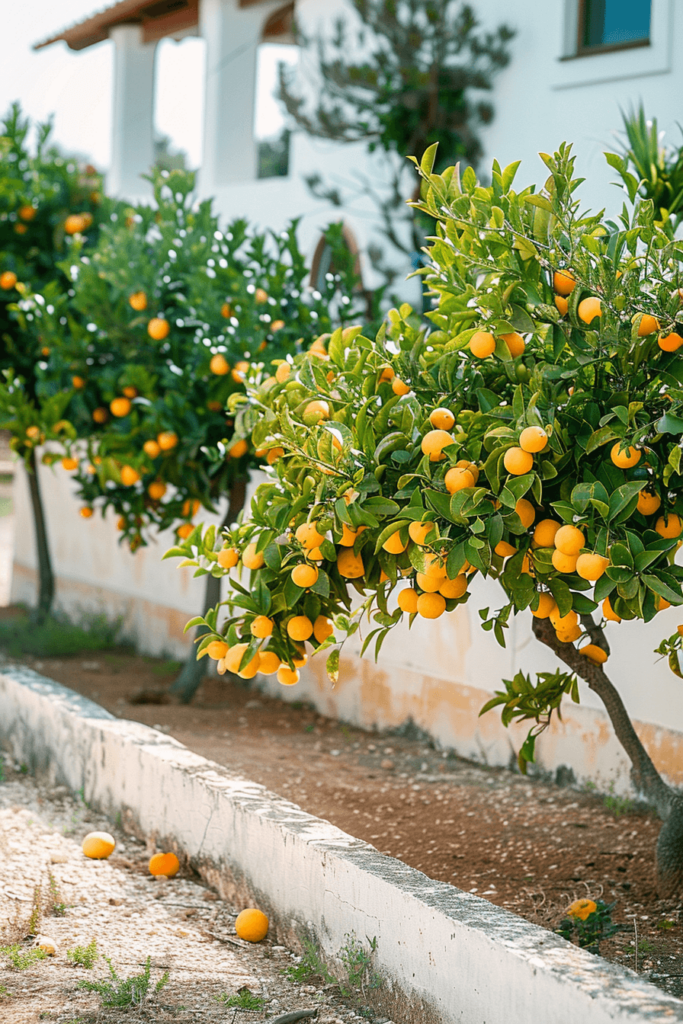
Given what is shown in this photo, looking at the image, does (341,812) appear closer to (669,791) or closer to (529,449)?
(669,791)

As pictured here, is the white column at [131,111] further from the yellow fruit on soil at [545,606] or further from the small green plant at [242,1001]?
the small green plant at [242,1001]

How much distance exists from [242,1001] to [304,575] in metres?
1.10

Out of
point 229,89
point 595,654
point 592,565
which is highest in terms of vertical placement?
point 229,89

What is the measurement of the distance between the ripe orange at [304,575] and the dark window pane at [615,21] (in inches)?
189

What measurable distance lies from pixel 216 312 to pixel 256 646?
2361mm

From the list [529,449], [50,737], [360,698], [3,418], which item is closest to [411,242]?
[3,418]

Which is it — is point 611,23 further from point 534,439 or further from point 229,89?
point 229,89

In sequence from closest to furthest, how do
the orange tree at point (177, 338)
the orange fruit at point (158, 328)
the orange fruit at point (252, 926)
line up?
the orange fruit at point (252, 926) → the orange tree at point (177, 338) → the orange fruit at point (158, 328)

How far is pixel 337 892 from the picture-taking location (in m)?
2.88

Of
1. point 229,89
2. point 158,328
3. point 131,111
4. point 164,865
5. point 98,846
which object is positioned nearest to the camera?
point 164,865

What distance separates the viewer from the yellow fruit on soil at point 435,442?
7.63ft

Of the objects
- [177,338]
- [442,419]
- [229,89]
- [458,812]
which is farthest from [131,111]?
[442,419]

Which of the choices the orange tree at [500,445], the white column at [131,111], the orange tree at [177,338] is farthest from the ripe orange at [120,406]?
the white column at [131,111]

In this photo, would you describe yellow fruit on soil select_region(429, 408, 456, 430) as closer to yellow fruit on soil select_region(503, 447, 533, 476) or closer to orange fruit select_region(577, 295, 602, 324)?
yellow fruit on soil select_region(503, 447, 533, 476)
